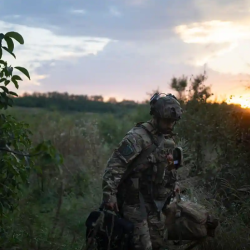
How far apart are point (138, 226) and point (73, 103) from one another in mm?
36228

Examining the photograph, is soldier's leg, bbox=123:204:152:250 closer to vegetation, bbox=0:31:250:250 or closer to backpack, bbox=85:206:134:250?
backpack, bbox=85:206:134:250

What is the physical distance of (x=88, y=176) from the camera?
9.67 m

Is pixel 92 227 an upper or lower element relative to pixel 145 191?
lower

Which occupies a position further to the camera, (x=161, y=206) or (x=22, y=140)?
(x=161, y=206)

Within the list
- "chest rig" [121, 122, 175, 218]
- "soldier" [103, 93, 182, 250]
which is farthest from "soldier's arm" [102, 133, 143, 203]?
"chest rig" [121, 122, 175, 218]

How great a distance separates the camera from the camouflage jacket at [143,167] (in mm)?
4355

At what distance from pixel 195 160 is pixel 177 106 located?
3892mm

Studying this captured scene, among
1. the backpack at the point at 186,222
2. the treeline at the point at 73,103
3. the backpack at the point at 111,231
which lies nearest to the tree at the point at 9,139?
the backpack at the point at 111,231

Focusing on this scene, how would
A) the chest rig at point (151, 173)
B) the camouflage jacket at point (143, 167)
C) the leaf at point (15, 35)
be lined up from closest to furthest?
the leaf at point (15, 35) < the camouflage jacket at point (143, 167) < the chest rig at point (151, 173)

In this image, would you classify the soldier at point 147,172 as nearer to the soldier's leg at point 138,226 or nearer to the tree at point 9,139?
the soldier's leg at point 138,226

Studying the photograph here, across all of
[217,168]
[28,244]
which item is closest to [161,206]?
[28,244]

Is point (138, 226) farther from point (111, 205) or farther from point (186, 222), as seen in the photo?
point (186, 222)

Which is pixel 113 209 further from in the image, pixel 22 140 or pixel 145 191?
pixel 22 140

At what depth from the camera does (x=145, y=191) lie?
461 cm
